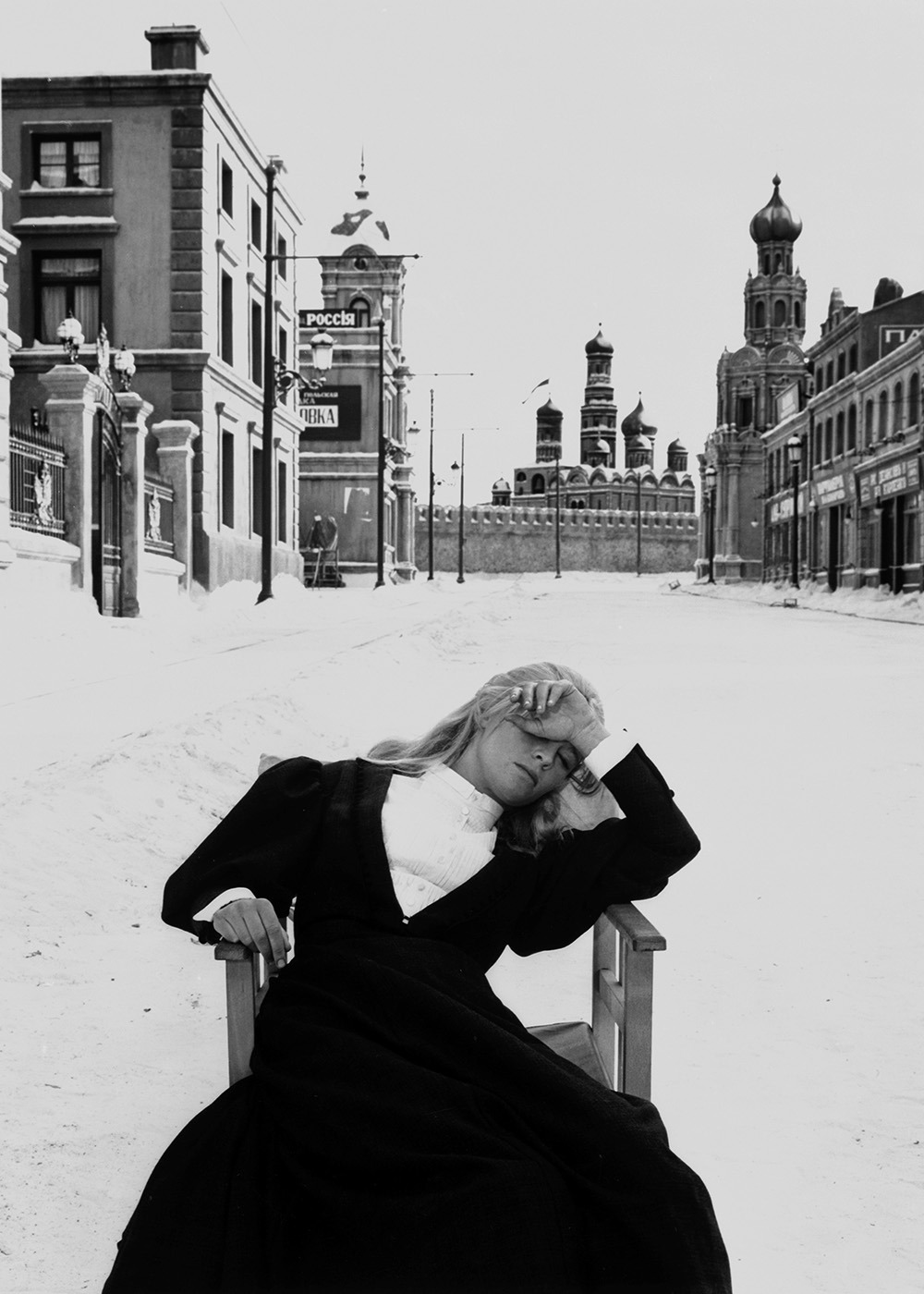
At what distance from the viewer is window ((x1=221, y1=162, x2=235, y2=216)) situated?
30422mm

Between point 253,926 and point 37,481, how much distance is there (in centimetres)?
1658

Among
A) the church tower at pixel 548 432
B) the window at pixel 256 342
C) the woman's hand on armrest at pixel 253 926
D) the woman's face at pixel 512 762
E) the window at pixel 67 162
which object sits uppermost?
the church tower at pixel 548 432

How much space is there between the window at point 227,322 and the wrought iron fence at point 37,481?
12.0m

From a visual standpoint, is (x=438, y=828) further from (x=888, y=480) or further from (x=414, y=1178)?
(x=888, y=480)

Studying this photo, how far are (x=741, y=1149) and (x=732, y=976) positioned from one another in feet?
4.99

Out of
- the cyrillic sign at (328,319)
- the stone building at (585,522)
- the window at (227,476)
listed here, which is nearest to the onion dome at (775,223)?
the stone building at (585,522)

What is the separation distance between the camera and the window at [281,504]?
36.8 meters

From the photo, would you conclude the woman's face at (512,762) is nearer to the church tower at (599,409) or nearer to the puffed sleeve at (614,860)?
the puffed sleeve at (614,860)

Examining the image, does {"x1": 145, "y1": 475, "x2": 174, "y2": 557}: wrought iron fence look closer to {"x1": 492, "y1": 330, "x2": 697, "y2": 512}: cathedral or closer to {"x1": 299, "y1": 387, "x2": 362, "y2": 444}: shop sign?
{"x1": 299, "y1": 387, "x2": 362, "y2": 444}: shop sign

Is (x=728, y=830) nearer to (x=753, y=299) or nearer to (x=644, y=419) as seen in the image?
(x=753, y=299)

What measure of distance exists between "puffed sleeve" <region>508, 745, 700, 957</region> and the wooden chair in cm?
6

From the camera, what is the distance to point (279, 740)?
9.18m

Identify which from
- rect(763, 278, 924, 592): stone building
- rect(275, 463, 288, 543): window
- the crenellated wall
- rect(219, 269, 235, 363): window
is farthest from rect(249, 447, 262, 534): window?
the crenellated wall

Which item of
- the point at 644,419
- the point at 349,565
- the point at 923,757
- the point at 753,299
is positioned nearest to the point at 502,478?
the point at 644,419
